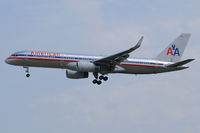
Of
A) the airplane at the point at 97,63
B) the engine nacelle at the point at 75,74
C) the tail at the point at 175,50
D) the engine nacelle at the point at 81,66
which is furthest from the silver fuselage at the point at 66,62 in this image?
the engine nacelle at the point at 75,74

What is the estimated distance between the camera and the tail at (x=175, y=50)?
60091 mm

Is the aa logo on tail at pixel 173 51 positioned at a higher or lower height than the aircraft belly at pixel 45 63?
higher

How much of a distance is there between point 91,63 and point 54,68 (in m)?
4.76

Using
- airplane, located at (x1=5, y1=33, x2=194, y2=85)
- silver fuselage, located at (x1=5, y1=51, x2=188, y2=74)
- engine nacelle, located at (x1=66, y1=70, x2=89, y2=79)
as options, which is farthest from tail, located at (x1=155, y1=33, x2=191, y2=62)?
engine nacelle, located at (x1=66, y1=70, x2=89, y2=79)

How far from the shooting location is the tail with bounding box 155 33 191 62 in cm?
6009

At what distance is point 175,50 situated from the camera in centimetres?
6156

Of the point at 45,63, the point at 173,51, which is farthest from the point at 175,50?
the point at 45,63

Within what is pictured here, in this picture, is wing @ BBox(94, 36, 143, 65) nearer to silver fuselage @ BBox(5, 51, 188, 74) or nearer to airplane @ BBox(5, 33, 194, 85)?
airplane @ BBox(5, 33, 194, 85)

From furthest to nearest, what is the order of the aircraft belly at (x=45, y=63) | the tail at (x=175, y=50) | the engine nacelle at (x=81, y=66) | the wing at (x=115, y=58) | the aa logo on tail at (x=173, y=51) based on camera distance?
Answer: the aa logo on tail at (x=173, y=51) → the tail at (x=175, y=50) → the aircraft belly at (x=45, y=63) → the engine nacelle at (x=81, y=66) → the wing at (x=115, y=58)

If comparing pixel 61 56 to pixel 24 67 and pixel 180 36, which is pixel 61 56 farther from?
pixel 180 36

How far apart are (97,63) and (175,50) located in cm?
1233

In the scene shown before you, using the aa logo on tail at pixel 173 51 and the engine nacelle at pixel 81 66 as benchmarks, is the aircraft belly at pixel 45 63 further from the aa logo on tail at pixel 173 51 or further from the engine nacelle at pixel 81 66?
the aa logo on tail at pixel 173 51

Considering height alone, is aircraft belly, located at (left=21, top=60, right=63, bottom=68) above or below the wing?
below

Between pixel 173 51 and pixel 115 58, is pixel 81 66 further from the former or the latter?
pixel 173 51
